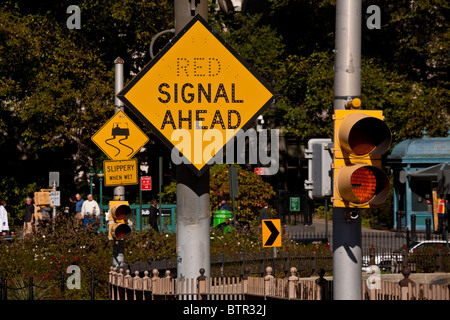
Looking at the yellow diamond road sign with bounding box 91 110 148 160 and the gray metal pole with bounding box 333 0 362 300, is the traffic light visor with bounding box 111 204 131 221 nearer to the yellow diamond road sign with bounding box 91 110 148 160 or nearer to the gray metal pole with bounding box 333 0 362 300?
the yellow diamond road sign with bounding box 91 110 148 160

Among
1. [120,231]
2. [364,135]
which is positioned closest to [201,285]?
[364,135]

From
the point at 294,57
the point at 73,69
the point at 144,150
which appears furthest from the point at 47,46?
the point at 294,57

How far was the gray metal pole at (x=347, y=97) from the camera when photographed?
864 cm

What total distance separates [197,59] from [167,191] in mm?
34879

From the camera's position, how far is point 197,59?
9.49m

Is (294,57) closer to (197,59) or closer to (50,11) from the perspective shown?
(50,11)

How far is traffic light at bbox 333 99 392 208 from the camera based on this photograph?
8047mm

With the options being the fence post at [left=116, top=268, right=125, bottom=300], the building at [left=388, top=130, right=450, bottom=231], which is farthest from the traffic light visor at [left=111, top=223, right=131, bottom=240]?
the building at [left=388, top=130, right=450, bottom=231]

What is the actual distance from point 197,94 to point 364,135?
6.41ft

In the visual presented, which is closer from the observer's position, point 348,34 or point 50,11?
point 348,34

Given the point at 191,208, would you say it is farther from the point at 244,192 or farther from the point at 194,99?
the point at 244,192

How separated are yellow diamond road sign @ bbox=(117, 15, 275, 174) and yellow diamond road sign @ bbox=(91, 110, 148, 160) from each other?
8.70 m

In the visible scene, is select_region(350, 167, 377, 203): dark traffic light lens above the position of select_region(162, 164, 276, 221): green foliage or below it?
below

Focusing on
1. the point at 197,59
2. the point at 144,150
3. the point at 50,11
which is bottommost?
the point at 197,59
